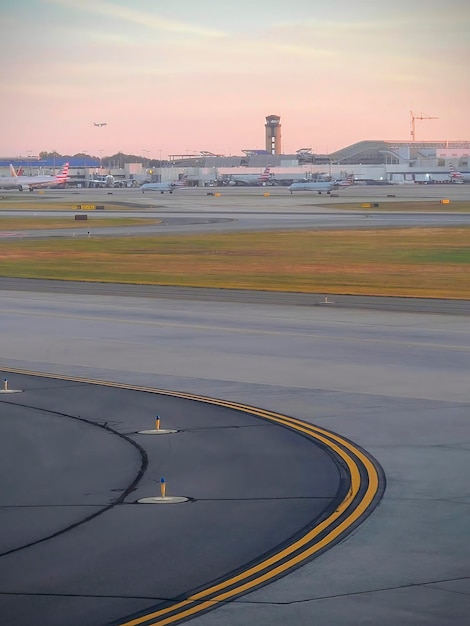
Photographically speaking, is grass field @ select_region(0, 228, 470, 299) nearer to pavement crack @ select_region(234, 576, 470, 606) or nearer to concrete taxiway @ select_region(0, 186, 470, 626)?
concrete taxiway @ select_region(0, 186, 470, 626)

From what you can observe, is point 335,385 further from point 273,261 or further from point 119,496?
point 273,261

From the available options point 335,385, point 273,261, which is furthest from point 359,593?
point 273,261

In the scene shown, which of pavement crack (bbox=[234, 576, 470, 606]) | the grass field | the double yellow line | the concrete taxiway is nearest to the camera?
the double yellow line

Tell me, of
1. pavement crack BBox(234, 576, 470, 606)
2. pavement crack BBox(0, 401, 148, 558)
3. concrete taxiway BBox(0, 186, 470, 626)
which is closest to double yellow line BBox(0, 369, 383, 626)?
concrete taxiway BBox(0, 186, 470, 626)

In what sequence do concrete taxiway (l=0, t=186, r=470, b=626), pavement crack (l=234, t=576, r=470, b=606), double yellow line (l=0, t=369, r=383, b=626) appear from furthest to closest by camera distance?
concrete taxiway (l=0, t=186, r=470, b=626) → pavement crack (l=234, t=576, r=470, b=606) → double yellow line (l=0, t=369, r=383, b=626)

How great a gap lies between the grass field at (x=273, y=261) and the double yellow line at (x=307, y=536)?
25969 millimetres

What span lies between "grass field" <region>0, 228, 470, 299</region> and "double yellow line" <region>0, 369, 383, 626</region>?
26.0 metres

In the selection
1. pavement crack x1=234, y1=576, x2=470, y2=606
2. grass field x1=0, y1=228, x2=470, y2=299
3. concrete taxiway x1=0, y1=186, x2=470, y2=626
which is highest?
grass field x1=0, y1=228, x2=470, y2=299

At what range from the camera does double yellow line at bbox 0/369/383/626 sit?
11641 mm

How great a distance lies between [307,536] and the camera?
47.0ft

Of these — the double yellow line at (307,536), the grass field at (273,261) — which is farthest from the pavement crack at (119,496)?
the grass field at (273,261)

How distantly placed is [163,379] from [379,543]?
1362 centimetres

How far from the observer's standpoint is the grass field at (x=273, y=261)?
50906 millimetres

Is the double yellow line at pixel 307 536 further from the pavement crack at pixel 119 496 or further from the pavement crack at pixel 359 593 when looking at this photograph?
the pavement crack at pixel 119 496
